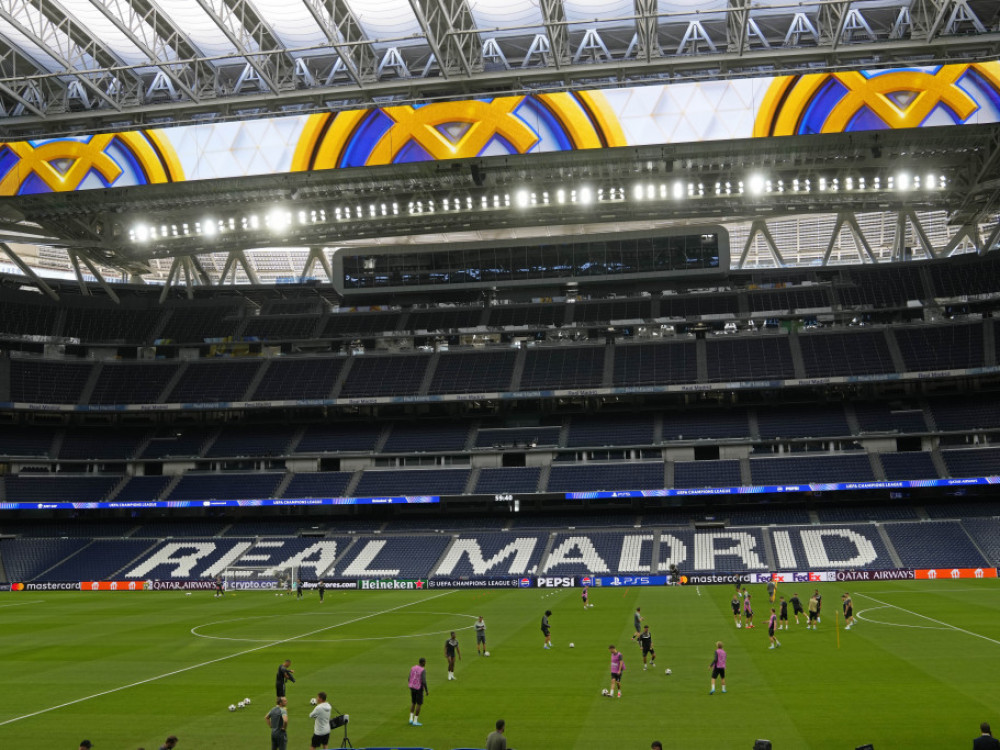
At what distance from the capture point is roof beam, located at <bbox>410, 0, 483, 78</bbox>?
38.4 metres

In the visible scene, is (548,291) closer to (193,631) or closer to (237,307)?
(237,307)

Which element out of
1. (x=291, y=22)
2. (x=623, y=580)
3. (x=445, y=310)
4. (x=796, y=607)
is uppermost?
(x=291, y=22)

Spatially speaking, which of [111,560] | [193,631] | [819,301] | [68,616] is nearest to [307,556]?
[111,560]

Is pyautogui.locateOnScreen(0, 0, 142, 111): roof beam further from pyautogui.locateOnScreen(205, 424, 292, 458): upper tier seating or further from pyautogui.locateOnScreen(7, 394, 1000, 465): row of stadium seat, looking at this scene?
pyautogui.locateOnScreen(7, 394, 1000, 465): row of stadium seat

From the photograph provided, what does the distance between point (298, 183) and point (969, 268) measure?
2297 inches

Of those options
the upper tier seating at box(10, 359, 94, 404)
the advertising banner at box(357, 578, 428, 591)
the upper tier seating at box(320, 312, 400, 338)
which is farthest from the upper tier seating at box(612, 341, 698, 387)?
the upper tier seating at box(10, 359, 94, 404)

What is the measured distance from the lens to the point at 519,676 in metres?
26.2

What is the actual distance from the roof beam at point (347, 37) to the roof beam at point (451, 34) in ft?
10.3

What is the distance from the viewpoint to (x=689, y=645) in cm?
3084

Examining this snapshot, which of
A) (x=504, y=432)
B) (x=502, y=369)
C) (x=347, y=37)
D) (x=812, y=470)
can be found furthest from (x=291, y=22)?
(x=812, y=470)

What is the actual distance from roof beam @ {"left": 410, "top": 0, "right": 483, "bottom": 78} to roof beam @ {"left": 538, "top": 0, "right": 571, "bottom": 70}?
134 inches

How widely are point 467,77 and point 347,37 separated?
6.14m

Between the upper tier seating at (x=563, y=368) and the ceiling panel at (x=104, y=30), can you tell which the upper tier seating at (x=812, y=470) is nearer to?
the upper tier seating at (x=563, y=368)

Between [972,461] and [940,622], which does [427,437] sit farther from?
[940,622]
